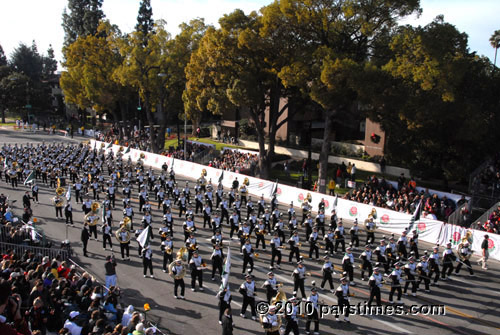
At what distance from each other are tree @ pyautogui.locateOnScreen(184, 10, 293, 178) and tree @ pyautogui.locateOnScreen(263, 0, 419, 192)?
163 cm

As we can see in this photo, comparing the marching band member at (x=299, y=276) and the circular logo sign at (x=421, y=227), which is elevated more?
the circular logo sign at (x=421, y=227)

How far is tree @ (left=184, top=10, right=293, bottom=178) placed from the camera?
27938mm

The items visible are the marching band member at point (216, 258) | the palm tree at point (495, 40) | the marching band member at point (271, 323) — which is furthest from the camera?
the palm tree at point (495, 40)

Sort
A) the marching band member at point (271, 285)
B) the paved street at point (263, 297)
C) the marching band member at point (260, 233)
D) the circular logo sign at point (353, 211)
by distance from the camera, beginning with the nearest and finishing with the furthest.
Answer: the paved street at point (263, 297) < the marching band member at point (271, 285) < the marching band member at point (260, 233) < the circular logo sign at point (353, 211)

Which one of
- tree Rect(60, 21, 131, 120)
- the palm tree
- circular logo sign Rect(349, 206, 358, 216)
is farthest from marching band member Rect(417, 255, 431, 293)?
the palm tree

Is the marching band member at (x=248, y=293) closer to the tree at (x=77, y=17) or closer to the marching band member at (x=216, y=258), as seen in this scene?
the marching band member at (x=216, y=258)

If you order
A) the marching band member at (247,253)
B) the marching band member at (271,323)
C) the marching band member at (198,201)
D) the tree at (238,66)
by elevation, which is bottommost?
the marching band member at (271,323)

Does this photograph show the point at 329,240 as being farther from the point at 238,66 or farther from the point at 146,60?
the point at 146,60

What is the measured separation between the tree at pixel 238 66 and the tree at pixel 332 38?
163 cm

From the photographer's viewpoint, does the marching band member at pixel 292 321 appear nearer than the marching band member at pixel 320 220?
Yes

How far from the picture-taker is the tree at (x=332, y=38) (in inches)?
922

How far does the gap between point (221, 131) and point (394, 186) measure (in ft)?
97.0

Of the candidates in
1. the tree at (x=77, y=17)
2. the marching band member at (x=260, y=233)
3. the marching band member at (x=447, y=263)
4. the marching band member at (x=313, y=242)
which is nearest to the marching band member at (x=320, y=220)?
the marching band member at (x=313, y=242)

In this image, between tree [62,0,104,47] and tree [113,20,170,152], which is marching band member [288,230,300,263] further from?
tree [62,0,104,47]
